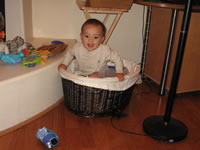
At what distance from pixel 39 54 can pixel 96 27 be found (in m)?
0.42

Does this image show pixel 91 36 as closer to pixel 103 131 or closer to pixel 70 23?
pixel 103 131

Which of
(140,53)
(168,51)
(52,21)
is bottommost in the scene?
(140,53)

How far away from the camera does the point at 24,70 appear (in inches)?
52.7

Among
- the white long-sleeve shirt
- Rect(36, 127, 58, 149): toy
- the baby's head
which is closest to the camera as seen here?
Rect(36, 127, 58, 149): toy

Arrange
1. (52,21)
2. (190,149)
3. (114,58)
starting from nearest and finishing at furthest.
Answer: (190,149) → (114,58) → (52,21)

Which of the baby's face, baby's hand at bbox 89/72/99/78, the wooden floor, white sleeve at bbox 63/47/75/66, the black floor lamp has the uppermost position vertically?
the baby's face

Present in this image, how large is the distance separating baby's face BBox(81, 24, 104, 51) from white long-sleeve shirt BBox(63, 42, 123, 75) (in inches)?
1.8

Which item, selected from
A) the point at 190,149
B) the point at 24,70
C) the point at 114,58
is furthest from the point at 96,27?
the point at 190,149

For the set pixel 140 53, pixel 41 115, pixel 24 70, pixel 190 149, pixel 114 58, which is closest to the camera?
pixel 190 149

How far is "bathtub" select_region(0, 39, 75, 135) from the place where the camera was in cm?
122

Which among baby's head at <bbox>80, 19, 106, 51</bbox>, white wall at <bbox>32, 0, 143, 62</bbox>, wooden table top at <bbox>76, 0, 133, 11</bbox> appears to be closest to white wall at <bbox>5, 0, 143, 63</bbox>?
white wall at <bbox>32, 0, 143, 62</bbox>

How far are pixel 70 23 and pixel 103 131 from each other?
1117mm

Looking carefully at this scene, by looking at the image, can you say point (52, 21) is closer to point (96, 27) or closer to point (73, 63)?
point (73, 63)

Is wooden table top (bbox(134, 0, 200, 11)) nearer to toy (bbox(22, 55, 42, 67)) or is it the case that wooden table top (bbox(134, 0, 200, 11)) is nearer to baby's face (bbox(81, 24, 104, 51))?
baby's face (bbox(81, 24, 104, 51))
